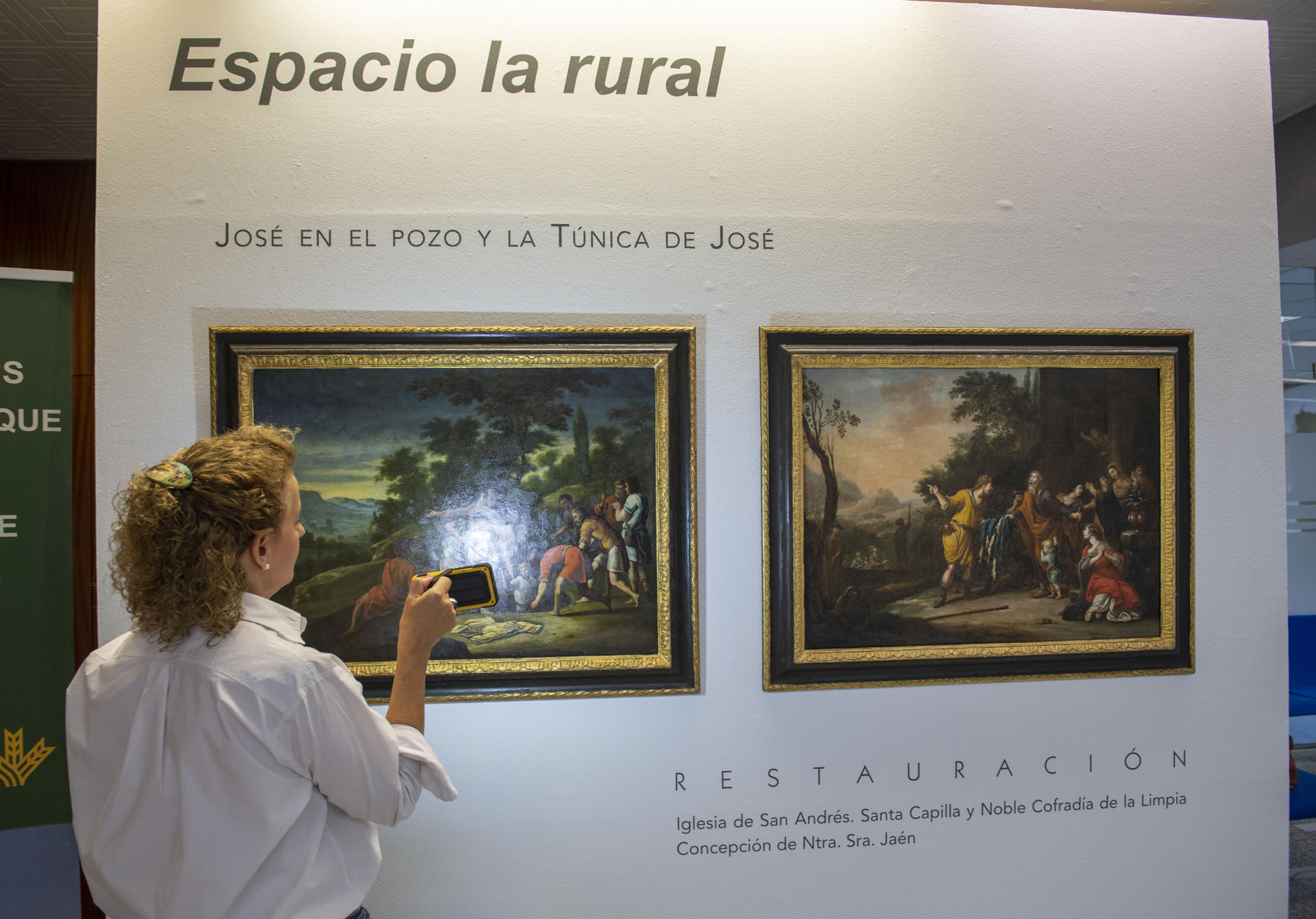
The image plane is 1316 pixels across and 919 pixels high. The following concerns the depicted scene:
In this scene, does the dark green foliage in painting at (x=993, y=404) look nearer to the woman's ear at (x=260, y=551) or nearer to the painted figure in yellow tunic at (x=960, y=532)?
the painted figure in yellow tunic at (x=960, y=532)

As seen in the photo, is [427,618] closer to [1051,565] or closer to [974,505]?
[974,505]

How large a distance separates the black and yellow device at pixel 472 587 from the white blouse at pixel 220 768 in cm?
80

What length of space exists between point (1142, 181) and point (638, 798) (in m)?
3.90

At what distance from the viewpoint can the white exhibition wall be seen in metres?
3.60

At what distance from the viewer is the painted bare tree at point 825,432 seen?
375 centimetres

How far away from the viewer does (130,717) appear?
6.89 feet

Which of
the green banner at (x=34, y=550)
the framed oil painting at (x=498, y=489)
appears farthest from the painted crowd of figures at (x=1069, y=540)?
the green banner at (x=34, y=550)

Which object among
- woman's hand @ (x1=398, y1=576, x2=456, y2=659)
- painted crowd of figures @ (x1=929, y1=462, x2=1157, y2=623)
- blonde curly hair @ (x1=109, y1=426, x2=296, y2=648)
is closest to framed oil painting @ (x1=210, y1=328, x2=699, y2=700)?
woman's hand @ (x1=398, y1=576, x2=456, y2=659)

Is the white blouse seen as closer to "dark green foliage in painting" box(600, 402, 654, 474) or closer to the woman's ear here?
the woman's ear

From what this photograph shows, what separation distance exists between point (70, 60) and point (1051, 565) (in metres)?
6.29

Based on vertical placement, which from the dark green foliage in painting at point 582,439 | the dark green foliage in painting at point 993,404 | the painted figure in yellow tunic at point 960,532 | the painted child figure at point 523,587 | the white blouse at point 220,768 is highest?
the dark green foliage in painting at point 993,404

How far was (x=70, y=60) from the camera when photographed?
4832 millimetres

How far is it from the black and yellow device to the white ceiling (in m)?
3.90

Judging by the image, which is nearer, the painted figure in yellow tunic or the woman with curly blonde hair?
the woman with curly blonde hair
